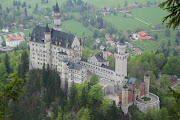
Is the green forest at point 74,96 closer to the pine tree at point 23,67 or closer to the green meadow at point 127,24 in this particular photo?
the pine tree at point 23,67

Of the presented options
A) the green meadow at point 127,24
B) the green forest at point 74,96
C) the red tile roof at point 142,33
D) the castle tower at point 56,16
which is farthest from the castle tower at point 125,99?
the green meadow at point 127,24

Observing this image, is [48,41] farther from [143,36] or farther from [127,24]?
[127,24]

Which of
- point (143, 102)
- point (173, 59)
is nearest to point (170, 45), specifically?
point (173, 59)

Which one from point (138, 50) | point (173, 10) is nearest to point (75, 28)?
point (138, 50)

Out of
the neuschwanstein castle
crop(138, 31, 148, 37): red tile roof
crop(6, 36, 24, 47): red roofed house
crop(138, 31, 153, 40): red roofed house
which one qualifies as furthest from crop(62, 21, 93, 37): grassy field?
the neuschwanstein castle

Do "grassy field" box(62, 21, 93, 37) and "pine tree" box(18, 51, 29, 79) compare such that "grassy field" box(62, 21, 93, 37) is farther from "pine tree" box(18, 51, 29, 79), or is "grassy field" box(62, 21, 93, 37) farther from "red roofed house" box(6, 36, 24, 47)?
"pine tree" box(18, 51, 29, 79)

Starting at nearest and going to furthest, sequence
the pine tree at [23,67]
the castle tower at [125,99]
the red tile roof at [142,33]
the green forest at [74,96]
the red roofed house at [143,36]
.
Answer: the castle tower at [125,99] → the green forest at [74,96] → the pine tree at [23,67] → the red roofed house at [143,36] → the red tile roof at [142,33]
